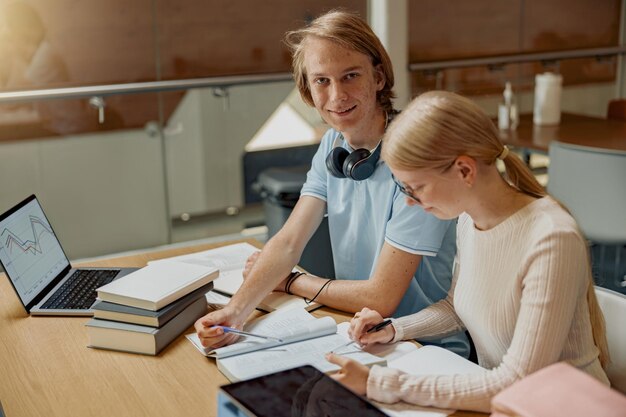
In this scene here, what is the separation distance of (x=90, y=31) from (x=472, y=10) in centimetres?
213

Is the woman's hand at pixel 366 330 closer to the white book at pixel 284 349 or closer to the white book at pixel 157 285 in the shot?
the white book at pixel 284 349

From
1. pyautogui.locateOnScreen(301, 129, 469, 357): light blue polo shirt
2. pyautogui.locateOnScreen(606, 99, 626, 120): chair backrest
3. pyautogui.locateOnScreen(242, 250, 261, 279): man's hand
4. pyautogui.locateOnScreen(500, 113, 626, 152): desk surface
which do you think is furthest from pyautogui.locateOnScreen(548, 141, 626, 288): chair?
pyautogui.locateOnScreen(242, 250, 261, 279): man's hand

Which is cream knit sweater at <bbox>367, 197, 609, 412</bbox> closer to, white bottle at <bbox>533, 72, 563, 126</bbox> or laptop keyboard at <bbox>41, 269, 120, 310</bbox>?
laptop keyboard at <bbox>41, 269, 120, 310</bbox>

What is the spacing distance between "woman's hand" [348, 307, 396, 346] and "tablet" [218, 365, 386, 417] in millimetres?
371

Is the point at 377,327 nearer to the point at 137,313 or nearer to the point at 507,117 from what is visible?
the point at 137,313

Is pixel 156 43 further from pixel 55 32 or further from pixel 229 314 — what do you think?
pixel 229 314

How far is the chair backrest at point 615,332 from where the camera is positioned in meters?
1.73

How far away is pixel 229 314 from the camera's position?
1910 millimetres

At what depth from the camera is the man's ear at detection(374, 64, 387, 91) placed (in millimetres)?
2184

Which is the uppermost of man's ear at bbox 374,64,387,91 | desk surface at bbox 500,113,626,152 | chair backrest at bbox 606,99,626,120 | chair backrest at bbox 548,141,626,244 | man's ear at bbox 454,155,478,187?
man's ear at bbox 374,64,387,91

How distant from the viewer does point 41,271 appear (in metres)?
2.15

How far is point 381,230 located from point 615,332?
2.09 ft

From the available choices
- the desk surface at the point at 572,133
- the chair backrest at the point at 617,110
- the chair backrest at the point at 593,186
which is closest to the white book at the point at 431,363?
the chair backrest at the point at 593,186

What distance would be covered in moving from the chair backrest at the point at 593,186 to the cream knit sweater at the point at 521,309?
6.09 feet
